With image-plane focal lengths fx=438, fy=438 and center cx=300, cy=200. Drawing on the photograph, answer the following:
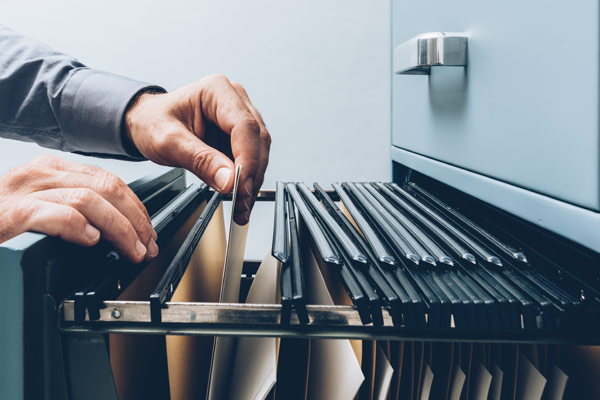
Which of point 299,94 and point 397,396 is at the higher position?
point 299,94

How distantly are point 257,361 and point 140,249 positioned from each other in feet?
0.45

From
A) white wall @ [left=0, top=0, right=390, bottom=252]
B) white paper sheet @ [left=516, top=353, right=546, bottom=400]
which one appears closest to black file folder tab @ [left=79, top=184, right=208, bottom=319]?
white paper sheet @ [left=516, top=353, right=546, bottom=400]

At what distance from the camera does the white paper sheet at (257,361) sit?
34cm

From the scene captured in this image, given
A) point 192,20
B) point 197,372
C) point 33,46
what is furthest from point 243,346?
point 192,20

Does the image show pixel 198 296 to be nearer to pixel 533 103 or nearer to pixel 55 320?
pixel 55 320

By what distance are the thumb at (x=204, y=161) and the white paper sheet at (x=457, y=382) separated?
0.87 feet

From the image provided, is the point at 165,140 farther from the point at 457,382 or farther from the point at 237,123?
the point at 457,382

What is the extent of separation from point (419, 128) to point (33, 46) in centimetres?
63

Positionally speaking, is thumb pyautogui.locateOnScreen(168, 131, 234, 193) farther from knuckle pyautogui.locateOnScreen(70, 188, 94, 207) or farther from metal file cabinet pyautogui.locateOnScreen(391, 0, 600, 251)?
metal file cabinet pyautogui.locateOnScreen(391, 0, 600, 251)

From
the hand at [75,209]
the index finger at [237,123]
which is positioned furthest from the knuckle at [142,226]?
the index finger at [237,123]

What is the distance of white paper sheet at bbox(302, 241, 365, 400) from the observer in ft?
1.10

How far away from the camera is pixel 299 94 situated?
1381 mm

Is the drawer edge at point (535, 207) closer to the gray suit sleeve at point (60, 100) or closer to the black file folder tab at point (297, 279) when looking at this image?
the black file folder tab at point (297, 279)

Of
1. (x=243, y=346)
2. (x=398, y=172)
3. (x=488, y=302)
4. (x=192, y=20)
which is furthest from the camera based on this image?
(x=192, y=20)
